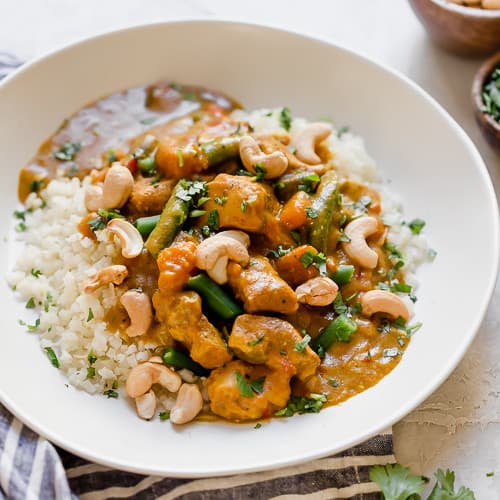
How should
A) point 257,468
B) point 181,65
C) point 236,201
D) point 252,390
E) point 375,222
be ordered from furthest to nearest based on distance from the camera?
point 181,65, point 375,222, point 236,201, point 252,390, point 257,468

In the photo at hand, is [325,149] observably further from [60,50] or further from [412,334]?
[60,50]

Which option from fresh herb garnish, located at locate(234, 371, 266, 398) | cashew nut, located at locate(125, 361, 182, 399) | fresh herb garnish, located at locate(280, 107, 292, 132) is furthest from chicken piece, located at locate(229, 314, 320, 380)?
fresh herb garnish, located at locate(280, 107, 292, 132)

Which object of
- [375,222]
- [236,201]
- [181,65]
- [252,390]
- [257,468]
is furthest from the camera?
[181,65]

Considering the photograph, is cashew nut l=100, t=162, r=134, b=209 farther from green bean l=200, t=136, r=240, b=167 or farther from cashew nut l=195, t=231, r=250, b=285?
cashew nut l=195, t=231, r=250, b=285

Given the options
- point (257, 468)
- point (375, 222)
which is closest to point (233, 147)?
point (375, 222)

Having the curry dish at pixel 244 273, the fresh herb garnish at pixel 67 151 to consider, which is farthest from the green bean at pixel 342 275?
the fresh herb garnish at pixel 67 151

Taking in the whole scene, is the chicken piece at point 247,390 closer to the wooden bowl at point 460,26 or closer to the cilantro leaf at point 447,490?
the cilantro leaf at point 447,490
